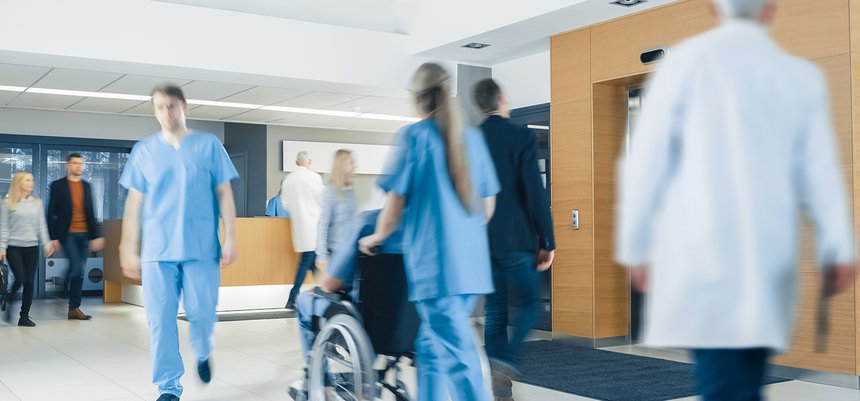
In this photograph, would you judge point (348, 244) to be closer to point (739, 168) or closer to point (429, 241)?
point (429, 241)

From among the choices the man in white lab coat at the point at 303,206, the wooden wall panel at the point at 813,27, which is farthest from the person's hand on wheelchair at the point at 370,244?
the man in white lab coat at the point at 303,206

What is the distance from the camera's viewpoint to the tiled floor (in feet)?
13.5

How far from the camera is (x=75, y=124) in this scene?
35.1 feet

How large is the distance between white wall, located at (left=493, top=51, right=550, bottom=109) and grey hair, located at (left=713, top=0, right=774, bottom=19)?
5248 millimetres

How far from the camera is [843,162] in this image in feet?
15.0

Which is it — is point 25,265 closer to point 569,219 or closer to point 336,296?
point 569,219

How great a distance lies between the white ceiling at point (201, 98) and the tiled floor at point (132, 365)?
213cm

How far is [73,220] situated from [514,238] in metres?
5.03

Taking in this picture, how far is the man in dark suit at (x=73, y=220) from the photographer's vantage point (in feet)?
23.7

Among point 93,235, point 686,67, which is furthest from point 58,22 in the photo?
point 686,67

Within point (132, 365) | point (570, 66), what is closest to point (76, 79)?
point (132, 365)

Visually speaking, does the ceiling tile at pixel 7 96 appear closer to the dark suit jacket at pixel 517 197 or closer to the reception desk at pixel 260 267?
the reception desk at pixel 260 267

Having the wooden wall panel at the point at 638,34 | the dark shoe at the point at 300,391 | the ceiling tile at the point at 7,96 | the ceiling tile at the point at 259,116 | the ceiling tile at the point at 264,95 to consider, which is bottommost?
the dark shoe at the point at 300,391

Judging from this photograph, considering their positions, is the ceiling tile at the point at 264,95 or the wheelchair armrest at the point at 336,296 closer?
the wheelchair armrest at the point at 336,296
